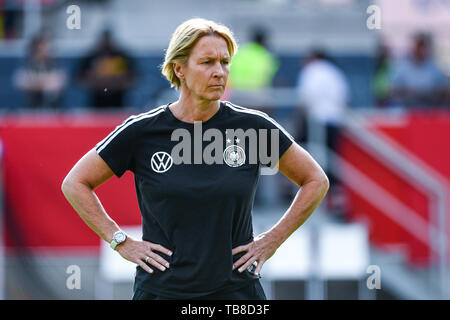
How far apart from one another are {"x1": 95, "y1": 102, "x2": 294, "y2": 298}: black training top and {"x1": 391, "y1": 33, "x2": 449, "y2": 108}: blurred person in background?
7.23 m

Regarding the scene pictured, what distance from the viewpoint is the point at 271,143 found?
14.1 feet

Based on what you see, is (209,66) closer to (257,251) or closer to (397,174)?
(257,251)

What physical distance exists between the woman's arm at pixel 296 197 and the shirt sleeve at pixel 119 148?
28.6 inches

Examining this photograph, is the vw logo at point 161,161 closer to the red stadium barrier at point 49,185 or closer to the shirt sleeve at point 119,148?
the shirt sleeve at point 119,148

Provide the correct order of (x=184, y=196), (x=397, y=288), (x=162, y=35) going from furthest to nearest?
(x=162, y=35), (x=397, y=288), (x=184, y=196)

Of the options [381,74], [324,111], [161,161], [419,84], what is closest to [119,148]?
[161,161]

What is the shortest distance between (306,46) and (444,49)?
93.4 inches

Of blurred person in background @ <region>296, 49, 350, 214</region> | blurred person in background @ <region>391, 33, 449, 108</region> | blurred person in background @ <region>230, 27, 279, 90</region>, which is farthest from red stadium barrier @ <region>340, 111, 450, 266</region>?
blurred person in background @ <region>230, 27, 279, 90</region>

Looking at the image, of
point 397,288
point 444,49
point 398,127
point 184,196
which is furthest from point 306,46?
point 184,196

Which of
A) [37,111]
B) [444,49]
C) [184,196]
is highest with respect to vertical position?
[444,49]

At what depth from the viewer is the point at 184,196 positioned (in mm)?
4129

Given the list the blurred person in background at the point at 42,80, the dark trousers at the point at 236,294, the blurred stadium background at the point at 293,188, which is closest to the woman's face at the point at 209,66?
the dark trousers at the point at 236,294

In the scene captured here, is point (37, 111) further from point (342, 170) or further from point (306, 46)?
point (306, 46)

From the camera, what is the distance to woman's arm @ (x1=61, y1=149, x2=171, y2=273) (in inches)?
169
